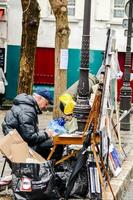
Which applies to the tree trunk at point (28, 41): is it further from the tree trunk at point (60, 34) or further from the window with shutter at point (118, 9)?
the window with shutter at point (118, 9)

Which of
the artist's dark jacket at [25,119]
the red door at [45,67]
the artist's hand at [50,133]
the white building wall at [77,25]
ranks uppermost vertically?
the white building wall at [77,25]

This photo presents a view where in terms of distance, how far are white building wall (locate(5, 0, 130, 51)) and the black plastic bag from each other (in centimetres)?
1884

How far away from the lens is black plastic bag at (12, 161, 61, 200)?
26.5ft

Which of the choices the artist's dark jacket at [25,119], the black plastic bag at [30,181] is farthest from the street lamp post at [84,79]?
the black plastic bag at [30,181]

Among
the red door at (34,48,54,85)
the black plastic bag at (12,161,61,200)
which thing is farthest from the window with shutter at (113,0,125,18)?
the black plastic bag at (12,161,61,200)

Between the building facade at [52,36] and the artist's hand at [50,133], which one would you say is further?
the building facade at [52,36]

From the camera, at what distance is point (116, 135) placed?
13305 millimetres

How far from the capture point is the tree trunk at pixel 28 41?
17594 mm

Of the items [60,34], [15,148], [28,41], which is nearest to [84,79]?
[15,148]

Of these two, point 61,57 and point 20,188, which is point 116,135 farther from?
point 20,188

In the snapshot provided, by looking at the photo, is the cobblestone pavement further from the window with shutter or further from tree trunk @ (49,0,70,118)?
the window with shutter

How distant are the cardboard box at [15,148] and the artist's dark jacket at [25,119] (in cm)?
17

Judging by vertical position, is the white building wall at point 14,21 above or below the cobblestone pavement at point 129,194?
above

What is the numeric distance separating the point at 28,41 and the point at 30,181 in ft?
33.2
